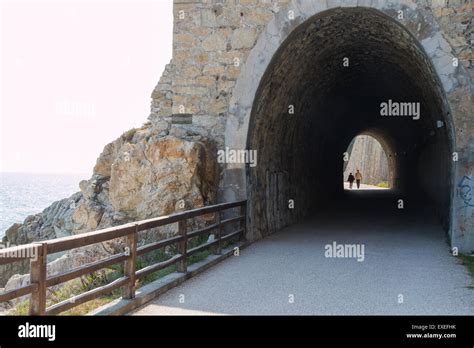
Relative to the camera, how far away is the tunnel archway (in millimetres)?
10625

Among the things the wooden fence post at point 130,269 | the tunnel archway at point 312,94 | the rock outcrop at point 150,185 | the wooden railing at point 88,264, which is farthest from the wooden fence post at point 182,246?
the tunnel archway at point 312,94

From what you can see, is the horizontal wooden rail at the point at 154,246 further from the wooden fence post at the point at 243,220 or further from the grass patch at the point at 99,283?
the wooden fence post at the point at 243,220

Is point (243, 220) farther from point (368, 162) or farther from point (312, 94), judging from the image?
point (368, 162)

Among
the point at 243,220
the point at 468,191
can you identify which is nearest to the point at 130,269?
the point at 243,220

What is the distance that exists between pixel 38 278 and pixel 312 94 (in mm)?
10994

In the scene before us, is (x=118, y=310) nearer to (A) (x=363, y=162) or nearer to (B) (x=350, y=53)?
(B) (x=350, y=53)

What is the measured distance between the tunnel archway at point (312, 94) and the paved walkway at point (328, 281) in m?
1.37

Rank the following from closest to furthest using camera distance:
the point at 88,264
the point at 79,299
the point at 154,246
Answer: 1. the point at 79,299
2. the point at 88,264
3. the point at 154,246

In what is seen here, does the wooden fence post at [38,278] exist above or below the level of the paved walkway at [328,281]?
above

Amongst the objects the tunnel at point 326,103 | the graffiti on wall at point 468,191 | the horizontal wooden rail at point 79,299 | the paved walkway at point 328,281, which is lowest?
the paved walkway at point 328,281

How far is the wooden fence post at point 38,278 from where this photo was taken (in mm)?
4668

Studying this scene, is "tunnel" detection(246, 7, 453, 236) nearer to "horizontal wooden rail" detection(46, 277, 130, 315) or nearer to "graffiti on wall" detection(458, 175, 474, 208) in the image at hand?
"graffiti on wall" detection(458, 175, 474, 208)

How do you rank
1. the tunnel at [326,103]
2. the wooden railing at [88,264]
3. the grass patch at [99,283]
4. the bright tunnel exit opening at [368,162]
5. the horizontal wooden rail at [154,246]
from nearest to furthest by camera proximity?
the wooden railing at [88,264], the grass patch at [99,283], the horizontal wooden rail at [154,246], the tunnel at [326,103], the bright tunnel exit opening at [368,162]

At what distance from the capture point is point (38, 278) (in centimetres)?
468
